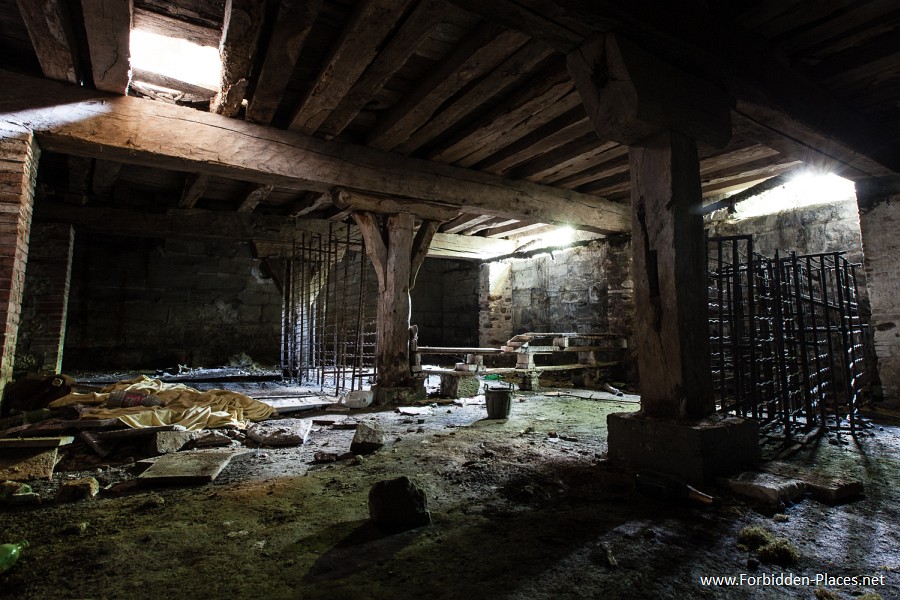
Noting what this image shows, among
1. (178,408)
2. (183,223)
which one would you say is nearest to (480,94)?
(178,408)

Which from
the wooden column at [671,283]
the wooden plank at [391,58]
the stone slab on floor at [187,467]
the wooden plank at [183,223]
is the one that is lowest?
the stone slab on floor at [187,467]

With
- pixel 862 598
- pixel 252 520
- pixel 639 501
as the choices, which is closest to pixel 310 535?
pixel 252 520

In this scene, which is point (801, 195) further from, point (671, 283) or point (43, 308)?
point (43, 308)

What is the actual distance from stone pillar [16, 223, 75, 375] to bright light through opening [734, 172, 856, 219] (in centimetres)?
977

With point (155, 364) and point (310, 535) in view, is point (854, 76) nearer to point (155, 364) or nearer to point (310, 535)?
point (310, 535)

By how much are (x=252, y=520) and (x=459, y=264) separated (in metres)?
10.0

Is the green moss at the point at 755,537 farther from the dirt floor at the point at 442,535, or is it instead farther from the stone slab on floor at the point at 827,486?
the stone slab on floor at the point at 827,486

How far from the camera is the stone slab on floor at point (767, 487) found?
222 cm

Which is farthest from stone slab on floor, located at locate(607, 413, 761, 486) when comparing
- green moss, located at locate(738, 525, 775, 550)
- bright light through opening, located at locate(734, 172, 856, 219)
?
bright light through opening, located at locate(734, 172, 856, 219)

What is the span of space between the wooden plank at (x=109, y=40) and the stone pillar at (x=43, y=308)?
3.79 metres

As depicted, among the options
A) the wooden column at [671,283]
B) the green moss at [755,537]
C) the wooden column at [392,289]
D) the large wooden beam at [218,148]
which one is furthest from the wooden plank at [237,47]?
the green moss at [755,537]

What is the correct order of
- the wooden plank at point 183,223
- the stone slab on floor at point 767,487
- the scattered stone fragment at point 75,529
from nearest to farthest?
the scattered stone fragment at point 75,529 → the stone slab on floor at point 767,487 → the wooden plank at point 183,223

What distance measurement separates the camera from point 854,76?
344 centimetres

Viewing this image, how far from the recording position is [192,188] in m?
6.00
